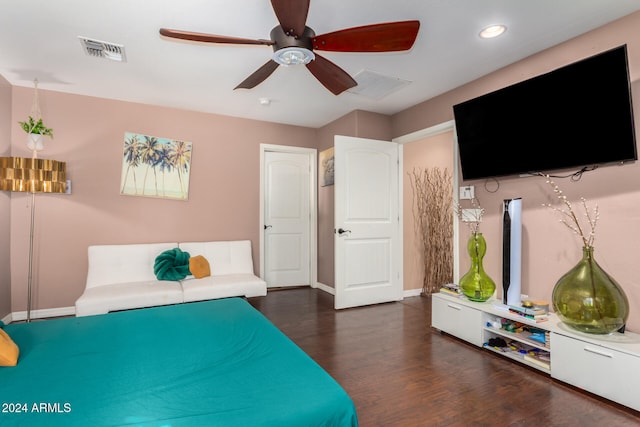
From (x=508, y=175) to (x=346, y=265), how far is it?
6.35 ft

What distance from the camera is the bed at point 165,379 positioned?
3.61 ft

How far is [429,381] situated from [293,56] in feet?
7.44

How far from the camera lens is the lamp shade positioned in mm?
3094

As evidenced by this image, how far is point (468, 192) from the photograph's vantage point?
132 inches

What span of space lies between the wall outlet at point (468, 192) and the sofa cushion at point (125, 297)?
10.0 feet

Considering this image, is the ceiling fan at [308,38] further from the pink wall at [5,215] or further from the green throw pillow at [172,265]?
the pink wall at [5,215]

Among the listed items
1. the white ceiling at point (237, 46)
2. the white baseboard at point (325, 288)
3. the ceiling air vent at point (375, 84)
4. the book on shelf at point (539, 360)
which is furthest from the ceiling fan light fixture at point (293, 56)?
the white baseboard at point (325, 288)

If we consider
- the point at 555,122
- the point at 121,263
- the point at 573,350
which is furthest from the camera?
the point at 121,263

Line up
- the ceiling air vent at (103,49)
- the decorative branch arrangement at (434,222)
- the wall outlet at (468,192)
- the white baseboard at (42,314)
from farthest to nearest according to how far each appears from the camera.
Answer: the decorative branch arrangement at (434,222) < the white baseboard at (42,314) < the wall outlet at (468,192) < the ceiling air vent at (103,49)

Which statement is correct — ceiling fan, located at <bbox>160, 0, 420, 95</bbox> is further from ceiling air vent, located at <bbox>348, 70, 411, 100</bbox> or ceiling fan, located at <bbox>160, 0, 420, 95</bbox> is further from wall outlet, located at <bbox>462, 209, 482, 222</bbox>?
wall outlet, located at <bbox>462, 209, 482, 222</bbox>

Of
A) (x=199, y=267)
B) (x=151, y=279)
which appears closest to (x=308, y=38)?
(x=199, y=267)

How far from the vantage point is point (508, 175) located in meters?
2.93

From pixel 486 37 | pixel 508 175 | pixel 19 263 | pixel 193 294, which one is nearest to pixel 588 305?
pixel 508 175

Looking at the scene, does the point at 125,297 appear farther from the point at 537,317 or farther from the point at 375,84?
the point at 537,317
